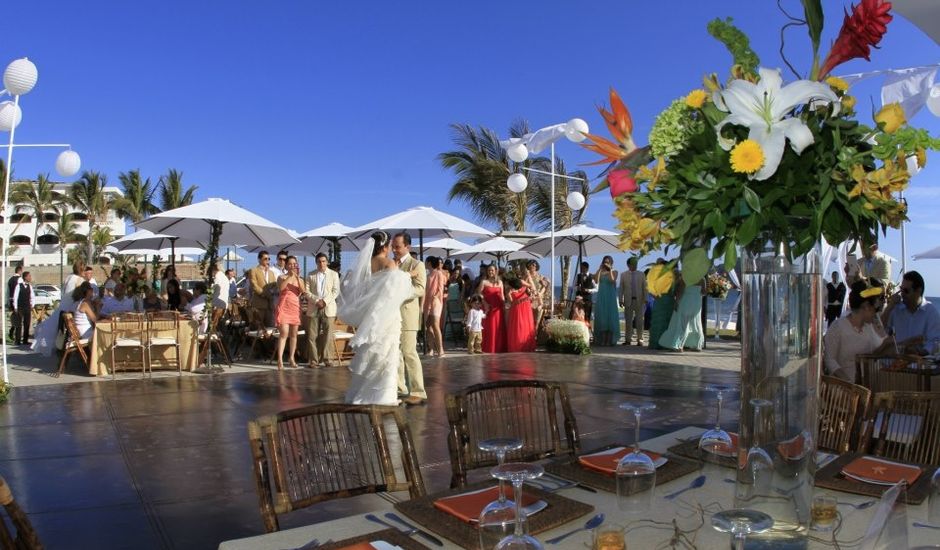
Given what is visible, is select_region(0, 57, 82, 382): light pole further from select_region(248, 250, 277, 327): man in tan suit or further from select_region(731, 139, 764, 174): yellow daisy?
select_region(731, 139, 764, 174): yellow daisy

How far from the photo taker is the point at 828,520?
1.95 meters

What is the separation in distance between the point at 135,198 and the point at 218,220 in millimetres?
48217

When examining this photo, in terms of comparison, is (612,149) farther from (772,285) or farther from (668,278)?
(772,285)

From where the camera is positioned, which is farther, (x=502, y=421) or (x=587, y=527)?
(x=502, y=421)

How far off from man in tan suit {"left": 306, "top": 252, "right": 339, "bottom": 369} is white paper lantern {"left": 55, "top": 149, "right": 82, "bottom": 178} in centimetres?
434

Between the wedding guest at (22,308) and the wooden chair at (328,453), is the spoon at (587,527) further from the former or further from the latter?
the wedding guest at (22,308)

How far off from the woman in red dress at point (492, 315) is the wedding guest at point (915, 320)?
750 cm

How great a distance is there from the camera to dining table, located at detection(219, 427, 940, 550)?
184 cm

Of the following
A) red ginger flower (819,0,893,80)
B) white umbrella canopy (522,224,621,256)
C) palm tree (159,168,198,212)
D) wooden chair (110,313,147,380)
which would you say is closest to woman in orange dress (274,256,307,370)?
wooden chair (110,313,147,380)

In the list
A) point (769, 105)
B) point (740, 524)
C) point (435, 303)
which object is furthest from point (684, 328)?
point (740, 524)

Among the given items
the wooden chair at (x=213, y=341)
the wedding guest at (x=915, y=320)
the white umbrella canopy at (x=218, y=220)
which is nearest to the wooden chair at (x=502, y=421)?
the wedding guest at (x=915, y=320)

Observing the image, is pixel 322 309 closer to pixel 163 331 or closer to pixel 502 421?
pixel 163 331

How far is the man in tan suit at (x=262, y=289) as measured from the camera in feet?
41.7

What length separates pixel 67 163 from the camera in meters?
11.8
